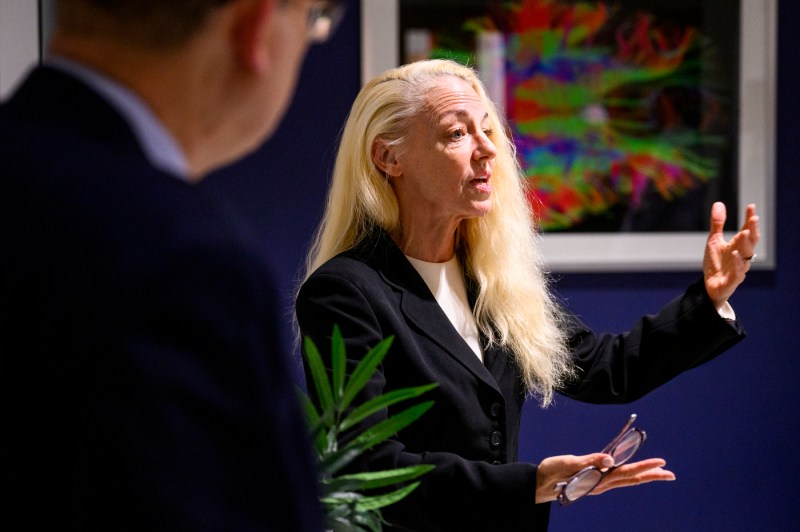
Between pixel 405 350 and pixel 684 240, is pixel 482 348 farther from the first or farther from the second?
pixel 684 240

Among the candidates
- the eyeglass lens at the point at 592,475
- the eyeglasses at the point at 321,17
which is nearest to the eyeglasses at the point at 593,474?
the eyeglass lens at the point at 592,475

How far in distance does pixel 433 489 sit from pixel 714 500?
201 centimetres

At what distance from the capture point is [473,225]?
227cm

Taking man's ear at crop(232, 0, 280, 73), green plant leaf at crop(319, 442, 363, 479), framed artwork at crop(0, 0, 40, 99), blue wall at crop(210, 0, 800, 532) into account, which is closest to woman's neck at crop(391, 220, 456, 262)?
green plant leaf at crop(319, 442, 363, 479)

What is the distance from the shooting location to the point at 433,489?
183 cm

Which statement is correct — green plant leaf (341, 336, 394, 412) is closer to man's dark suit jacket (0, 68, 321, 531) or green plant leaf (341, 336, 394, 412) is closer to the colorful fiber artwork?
man's dark suit jacket (0, 68, 321, 531)

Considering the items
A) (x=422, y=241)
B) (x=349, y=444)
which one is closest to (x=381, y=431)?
(x=349, y=444)

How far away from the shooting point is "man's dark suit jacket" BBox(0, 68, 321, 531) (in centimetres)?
59

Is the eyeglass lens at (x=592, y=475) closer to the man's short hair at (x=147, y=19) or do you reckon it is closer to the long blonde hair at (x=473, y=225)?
the long blonde hair at (x=473, y=225)

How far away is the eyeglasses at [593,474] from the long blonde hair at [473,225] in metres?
0.32

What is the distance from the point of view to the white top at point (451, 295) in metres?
2.13

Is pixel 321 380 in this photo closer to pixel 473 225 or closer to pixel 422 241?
pixel 422 241

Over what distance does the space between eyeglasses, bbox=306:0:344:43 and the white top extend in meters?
1.30

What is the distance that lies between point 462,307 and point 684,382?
160 cm
